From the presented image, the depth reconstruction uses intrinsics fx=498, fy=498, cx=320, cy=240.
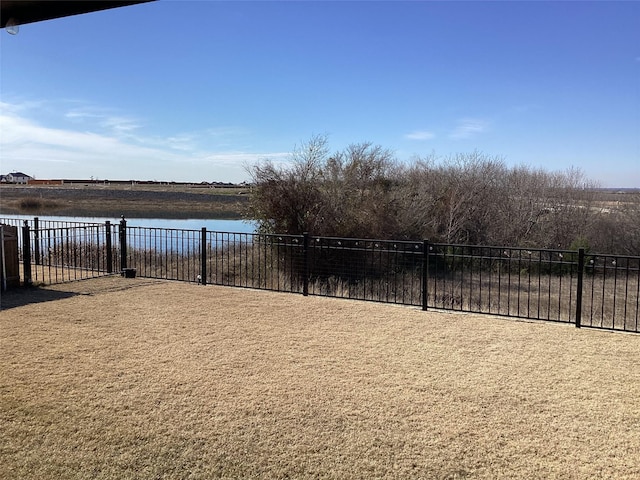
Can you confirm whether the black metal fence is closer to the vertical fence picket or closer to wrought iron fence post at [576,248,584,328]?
the vertical fence picket

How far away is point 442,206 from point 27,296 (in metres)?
15.2

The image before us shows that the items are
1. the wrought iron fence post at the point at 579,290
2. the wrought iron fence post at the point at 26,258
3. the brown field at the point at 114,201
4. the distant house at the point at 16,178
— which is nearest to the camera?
the wrought iron fence post at the point at 579,290

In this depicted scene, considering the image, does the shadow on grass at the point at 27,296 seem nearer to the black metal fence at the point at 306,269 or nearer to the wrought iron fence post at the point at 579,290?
the black metal fence at the point at 306,269

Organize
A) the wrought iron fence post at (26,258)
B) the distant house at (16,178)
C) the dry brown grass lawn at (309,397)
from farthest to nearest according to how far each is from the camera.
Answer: the distant house at (16,178)
the wrought iron fence post at (26,258)
the dry brown grass lawn at (309,397)

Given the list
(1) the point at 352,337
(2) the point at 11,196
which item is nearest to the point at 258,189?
(1) the point at 352,337

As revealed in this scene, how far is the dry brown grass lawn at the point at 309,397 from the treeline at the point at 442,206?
7.68m

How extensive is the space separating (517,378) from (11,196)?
2004 inches

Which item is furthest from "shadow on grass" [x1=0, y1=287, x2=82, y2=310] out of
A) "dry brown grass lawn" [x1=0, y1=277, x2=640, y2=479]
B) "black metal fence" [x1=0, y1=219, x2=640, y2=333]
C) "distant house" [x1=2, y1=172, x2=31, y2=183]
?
"distant house" [x1=2, y1=172, x2=31, y2=183]

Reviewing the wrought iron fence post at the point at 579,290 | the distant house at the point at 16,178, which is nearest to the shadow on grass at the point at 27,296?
the wrought iron fence post at the point at 579,290

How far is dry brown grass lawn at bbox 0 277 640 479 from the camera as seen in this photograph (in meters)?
3.18

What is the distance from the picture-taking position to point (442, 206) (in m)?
19.6

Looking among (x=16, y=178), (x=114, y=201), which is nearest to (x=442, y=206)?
(x=114, y=201)

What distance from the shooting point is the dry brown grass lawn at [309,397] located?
318 centimetres

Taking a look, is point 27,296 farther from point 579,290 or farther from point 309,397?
point 579,290
